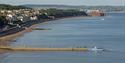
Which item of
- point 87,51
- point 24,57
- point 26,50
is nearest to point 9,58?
point 24,57

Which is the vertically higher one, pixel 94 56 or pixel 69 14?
pixel 94 56

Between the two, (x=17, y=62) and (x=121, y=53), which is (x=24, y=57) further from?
(x=121, y=53)

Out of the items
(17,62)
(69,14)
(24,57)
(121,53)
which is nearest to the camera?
(17,62)

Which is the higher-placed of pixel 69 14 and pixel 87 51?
pixel 87 51

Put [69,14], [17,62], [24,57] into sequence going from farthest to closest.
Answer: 1. [69,14]
2. [24,57]
3. [17,62]

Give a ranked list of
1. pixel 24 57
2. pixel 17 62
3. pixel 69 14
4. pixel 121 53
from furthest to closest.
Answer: pixel 69 14
pixel 121 53
pixel 24 57
pixel 17 62

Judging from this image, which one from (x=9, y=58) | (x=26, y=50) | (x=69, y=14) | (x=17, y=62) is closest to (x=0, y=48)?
(x=26, y=50)

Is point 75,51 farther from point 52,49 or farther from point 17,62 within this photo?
point 17,62

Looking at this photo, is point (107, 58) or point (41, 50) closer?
point (107, 58)

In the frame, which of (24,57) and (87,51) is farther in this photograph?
(87,51)
